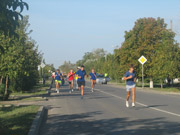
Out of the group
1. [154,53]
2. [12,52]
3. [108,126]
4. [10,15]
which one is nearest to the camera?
[10,15]

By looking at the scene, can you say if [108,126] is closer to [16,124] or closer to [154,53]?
[16,124]

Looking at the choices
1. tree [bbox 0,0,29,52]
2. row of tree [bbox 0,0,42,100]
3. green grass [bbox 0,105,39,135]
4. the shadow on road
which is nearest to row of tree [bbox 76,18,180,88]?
row of tree [bbox 0,0,42,100]

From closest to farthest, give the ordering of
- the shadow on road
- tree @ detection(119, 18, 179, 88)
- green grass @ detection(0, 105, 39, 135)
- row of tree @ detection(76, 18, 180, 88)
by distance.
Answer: green grass @ detection(0, 105, 39, 135)
the shadow on road
row of tree @ detection(76, 18, 180, 88)
tree @ detection(119, 18, 179, 88)

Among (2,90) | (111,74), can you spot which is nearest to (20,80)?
(2,90)

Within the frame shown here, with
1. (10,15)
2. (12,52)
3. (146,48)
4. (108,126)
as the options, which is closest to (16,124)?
(108,126)

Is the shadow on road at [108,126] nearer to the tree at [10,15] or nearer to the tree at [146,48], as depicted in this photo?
the tree at [10,15]

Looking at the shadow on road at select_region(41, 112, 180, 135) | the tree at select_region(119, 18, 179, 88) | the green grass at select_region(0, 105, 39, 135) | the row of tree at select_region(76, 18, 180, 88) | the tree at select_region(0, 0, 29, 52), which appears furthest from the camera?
the tree at select_region(119, 18, 179, 88)

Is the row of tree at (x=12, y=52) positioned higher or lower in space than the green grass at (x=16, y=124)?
higher

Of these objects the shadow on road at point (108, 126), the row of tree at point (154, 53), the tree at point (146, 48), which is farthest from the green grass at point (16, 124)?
the tree at point (146, 48)

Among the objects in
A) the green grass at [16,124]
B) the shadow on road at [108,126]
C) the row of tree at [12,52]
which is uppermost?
the row of tree at [12,52]

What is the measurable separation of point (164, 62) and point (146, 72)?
7.03m

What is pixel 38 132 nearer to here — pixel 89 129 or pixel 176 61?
pixel 89 129

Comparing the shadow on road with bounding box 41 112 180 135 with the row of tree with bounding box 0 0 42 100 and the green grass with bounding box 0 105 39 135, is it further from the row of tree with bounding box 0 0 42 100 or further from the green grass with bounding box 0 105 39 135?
the row of tree with bounding box 0 0 42 100

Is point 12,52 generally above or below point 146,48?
below
